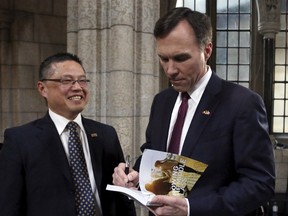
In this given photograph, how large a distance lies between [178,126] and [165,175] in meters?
0.22

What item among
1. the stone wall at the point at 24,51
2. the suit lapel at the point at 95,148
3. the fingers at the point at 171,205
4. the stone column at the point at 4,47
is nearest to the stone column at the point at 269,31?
the stone wall at the point at 24,51

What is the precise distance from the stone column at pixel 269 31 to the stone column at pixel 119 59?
504 centimetres

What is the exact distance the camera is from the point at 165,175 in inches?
50.5

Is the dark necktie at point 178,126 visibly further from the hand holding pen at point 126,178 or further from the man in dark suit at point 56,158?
the man in dark suit at point 56,158

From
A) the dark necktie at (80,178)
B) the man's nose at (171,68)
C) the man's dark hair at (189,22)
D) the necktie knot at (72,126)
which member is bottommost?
the dark necktie at (80,178)

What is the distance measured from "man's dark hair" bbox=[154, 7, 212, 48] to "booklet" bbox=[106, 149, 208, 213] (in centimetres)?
40

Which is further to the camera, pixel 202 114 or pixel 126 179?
pixel 126 179

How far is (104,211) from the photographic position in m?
1.80

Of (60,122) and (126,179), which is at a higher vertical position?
(60,122)

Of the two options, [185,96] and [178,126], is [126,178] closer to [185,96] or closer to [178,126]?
[178,126]

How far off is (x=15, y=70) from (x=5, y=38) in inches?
16.5

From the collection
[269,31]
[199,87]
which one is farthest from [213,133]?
[269,31]

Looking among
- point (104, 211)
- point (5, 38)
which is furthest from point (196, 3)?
point (104, 211)

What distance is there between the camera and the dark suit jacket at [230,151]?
1.23m
